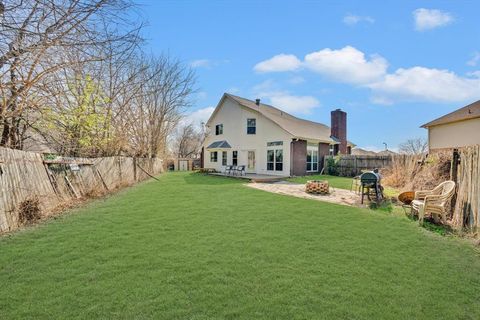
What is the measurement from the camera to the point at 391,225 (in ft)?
19.5

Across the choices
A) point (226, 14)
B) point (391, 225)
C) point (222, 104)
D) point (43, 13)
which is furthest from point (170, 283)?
point (222, 104)

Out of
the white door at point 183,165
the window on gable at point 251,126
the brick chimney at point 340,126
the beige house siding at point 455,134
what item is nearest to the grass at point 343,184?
the window on gable at point 251,126

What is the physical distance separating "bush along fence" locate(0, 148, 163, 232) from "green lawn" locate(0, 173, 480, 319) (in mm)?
594

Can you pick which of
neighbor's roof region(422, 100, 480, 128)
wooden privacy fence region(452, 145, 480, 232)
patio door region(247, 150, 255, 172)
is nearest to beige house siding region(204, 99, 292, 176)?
patio door region(247, 150, 255, 172)

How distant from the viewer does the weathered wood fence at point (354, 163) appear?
695 inches

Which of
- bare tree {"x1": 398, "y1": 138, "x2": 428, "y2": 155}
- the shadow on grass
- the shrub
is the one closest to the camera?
the shrub

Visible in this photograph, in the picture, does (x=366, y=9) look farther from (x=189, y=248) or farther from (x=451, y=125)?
(x=451, y=125)

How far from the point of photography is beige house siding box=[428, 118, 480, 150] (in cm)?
1566

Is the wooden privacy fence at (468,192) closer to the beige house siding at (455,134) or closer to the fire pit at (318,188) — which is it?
the fire pit at (318,188)

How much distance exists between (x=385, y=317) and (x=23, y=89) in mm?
6700

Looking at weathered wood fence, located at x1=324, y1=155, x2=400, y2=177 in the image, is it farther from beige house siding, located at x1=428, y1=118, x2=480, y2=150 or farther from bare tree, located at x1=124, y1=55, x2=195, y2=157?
bare tree, located at x1=124, y1=55, x2=195, y2=157

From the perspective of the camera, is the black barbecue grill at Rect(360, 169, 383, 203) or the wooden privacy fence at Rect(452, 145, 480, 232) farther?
the black barbecue grill at Rect(360, 169, 383, 203)

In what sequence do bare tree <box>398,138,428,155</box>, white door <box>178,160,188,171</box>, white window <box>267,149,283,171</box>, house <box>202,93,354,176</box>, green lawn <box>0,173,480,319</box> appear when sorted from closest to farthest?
green lawn <box>0,173,480,319</box>, house <box>202,93,354,176</box>, white window <box>267,149,283,171</box>, white door <box>178,160,188,171</box>, bare tree <box>398,138,428,155</box>

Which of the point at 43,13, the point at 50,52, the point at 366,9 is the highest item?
the point at 366,9
